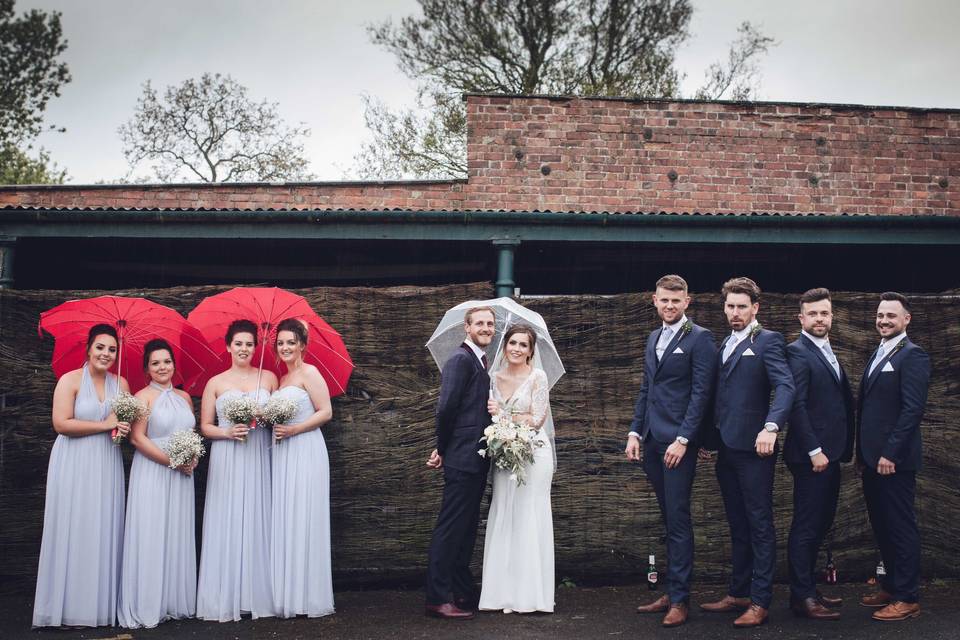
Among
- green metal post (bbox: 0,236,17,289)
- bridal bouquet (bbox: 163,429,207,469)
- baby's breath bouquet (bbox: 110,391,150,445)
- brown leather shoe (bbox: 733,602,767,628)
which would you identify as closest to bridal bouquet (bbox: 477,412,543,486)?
brown leather shoe (bbox: 733,602,767,628)

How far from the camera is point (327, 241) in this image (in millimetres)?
10852

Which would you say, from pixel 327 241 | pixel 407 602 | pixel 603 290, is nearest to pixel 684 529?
pixel 407 602

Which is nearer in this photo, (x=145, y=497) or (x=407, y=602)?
(x=145, y=497)

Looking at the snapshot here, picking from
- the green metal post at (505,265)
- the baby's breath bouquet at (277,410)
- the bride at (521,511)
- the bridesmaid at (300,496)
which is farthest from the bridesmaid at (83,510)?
the green metal post at (505,265)

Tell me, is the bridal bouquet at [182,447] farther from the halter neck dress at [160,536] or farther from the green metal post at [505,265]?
the green metal post at [505,265]

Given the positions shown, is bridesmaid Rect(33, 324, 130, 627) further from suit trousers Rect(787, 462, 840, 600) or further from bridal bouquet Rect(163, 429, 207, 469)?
suit trousers Rect(787, 462, 840, 600)

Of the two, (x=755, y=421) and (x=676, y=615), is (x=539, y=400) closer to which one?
(x=755, y=421)

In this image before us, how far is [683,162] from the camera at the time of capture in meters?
14.6

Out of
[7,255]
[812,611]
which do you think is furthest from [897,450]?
[7,255]

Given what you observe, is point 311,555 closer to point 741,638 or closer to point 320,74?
point 741,638

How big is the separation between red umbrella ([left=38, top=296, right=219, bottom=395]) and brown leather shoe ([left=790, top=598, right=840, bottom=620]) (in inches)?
155

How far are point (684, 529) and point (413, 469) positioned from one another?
2060mm

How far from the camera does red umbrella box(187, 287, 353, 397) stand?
216 inches

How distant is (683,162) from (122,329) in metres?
11.2
